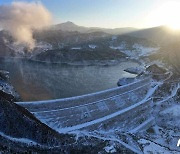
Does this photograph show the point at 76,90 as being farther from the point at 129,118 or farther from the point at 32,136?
the point at 32,136

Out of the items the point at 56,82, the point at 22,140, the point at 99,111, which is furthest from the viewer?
the point at 56,82

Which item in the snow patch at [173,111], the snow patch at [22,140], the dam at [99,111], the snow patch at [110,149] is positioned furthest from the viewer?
the snow patch at [173,111]

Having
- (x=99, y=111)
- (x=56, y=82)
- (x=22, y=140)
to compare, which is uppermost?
(x=22, y=140)

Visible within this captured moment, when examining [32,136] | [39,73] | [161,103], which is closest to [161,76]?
[161,103]

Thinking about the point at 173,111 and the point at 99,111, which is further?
the point at 173,111

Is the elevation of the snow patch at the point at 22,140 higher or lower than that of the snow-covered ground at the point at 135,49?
higher

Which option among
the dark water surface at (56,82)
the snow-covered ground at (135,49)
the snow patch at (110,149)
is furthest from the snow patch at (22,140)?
the snow-covered ground at (135,49)

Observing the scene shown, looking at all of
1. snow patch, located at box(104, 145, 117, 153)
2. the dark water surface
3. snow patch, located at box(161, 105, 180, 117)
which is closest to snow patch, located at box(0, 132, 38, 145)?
snow patch, located at box(104, 145, 117, 153)

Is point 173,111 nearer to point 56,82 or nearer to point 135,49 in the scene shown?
point 56,82

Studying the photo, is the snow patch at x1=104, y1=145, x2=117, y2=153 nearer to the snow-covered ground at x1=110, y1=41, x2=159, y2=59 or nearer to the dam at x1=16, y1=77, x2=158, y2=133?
the dam at x1=16, y1=77, x2=158, y2=133

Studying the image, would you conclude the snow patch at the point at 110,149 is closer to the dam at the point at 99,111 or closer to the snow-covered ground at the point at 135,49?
the dam at the point at 99,111

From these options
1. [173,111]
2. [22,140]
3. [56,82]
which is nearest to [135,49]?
[56,82]
